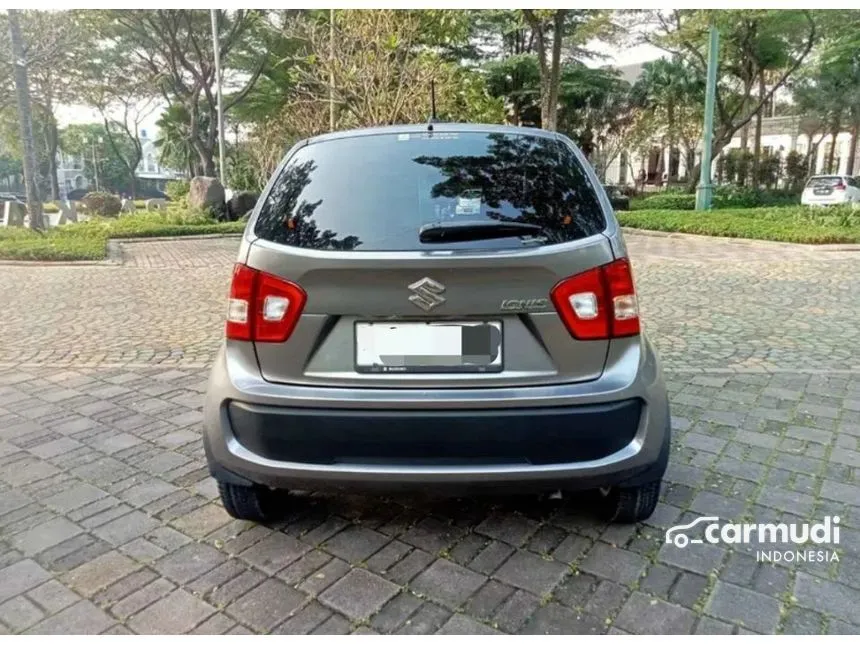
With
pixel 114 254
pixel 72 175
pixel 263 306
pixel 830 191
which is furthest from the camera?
pixel 72 175

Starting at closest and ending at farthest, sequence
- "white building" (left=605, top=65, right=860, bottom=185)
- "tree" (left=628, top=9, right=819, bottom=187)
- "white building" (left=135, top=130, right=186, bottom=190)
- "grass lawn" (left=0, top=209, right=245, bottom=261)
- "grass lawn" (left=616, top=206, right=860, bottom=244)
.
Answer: "grass lawn" (left=0, top=209, right=245, bottom=261), "grass lawn" (left=616, top=206, right=860, bottom=244), "tree" (left=628, top=9, right=819, bottom=187), "white building" (left=605, top=65, right=860, bottom=185), "white building" (left=135, top=130, right=186, bottom=190)

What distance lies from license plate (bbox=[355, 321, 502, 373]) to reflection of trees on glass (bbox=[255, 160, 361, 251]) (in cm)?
30

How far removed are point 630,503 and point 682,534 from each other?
25 centimetres

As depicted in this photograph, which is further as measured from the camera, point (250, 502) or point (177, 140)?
point (177, 140)

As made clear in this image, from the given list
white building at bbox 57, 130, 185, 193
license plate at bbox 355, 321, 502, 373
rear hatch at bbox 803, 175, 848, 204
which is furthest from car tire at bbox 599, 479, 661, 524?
white building at bbox 57, 130, 185, 193

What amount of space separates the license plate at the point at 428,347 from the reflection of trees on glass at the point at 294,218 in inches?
11.7

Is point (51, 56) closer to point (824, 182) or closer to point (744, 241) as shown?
point (744, 241)

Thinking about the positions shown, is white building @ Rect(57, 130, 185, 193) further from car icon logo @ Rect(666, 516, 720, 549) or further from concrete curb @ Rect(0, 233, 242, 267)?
car icon logo @ Rect(666, 516, 720, 549)

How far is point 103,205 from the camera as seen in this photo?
80.5 feet

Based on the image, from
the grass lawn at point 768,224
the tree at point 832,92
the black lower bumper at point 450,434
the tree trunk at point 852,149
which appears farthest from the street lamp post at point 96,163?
the black lower bumper at point 450,434

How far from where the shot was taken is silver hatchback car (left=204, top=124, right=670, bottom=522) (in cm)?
203

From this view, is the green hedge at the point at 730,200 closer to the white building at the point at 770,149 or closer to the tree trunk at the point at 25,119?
the white building at the point at 770,149

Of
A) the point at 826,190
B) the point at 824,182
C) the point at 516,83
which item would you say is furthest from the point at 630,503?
the point at 516,83
